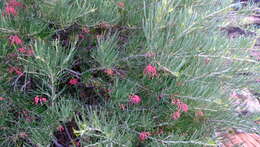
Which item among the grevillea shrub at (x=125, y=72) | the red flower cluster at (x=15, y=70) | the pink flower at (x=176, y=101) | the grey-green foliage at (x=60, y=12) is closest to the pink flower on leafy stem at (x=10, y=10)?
the grevillea shrub at (x=125, y=72)

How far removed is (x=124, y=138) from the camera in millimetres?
941

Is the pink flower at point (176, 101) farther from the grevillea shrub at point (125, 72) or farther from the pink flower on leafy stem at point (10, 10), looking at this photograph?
the pink flower on leafy stem at point (10, 10)

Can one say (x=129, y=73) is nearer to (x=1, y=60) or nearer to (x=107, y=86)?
(x=107, y=86)

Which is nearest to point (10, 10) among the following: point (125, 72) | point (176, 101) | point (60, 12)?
point (60, 12)

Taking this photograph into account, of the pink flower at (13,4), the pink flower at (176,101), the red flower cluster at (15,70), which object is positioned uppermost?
the pink flower at (13,4)

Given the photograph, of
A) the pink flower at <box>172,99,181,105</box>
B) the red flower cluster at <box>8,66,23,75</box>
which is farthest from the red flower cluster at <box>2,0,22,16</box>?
the pink flower at <box>172,99,181,105</box>

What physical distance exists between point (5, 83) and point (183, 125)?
807 millimetres

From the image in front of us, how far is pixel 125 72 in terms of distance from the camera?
1185mm

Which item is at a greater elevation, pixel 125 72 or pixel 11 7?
pixel 11 7

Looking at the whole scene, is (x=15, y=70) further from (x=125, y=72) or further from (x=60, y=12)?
(x=125, y=72)

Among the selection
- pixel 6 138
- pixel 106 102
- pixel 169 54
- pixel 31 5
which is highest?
pixel 31 5

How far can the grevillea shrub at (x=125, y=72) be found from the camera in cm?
92

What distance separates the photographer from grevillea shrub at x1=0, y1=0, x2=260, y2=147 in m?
0.92

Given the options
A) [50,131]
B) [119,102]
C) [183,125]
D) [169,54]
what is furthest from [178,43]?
[50,131]
